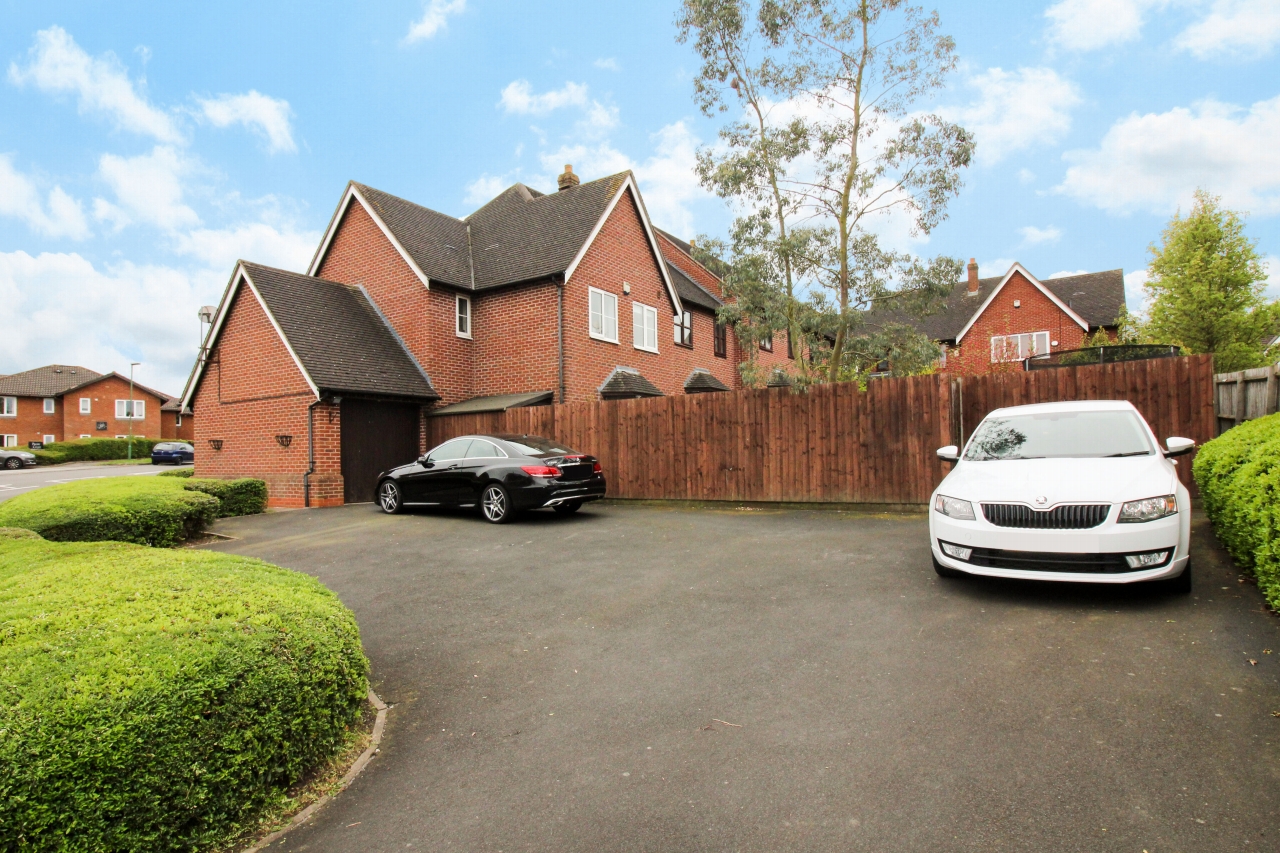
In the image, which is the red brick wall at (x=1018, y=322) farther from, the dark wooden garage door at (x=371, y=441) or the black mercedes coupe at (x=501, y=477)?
the black mercedes coupe at (x=501, y=477)

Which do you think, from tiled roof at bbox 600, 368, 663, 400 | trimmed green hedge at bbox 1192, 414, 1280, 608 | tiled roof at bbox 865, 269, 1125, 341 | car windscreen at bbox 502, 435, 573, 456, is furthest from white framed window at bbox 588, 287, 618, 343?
tiled roof at bbox 865, 269, 1125, 341

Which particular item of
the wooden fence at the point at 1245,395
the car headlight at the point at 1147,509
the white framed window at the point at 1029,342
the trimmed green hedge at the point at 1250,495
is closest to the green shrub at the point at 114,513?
the car headlight at the point at 1147,509

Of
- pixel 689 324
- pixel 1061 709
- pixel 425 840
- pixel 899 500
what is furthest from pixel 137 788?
pixel 689 324

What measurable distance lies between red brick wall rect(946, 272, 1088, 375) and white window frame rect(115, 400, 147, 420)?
208 ft

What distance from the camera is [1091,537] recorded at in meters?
4.95

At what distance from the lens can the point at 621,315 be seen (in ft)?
63.7

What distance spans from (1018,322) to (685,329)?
18635 mm

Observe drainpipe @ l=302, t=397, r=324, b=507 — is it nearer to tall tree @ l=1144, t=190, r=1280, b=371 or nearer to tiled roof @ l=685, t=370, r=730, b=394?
tiled roof @ l=685, t=370, r=730, b=394

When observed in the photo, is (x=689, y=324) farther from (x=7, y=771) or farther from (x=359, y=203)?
(x=7, y=771)

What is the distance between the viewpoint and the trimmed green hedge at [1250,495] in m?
4.34

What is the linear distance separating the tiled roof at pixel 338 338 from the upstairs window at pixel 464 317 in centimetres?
155

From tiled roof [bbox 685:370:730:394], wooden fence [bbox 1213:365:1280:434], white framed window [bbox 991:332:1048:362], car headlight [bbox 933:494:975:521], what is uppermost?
white framed window [bbox 991:332:1048:362]

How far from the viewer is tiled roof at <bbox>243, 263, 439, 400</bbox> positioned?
1530 centimetres

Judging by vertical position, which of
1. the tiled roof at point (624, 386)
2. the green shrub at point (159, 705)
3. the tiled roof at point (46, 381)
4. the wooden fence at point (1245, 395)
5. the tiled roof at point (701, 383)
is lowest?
the green shrub at point (159, 705)
